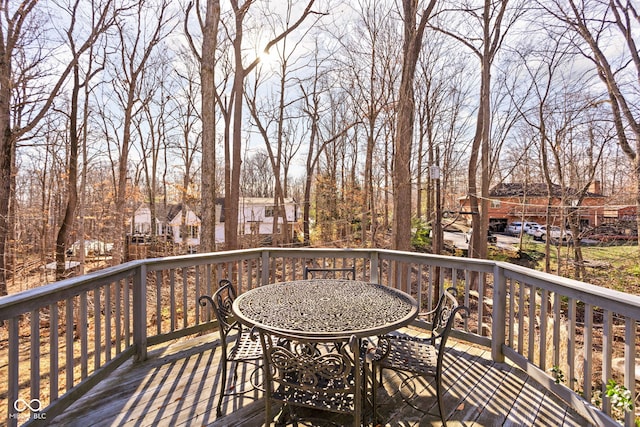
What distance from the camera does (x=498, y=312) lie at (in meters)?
2.90

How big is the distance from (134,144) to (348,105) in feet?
35.4

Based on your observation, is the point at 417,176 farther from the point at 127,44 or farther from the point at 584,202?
the point at 127,44

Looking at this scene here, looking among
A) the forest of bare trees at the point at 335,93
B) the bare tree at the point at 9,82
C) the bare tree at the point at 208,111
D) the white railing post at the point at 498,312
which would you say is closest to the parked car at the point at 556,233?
the forest of bare trees at the point at 335,93

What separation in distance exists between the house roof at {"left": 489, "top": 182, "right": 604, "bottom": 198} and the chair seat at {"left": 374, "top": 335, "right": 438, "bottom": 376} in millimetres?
9426

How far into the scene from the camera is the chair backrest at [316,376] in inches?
63.2

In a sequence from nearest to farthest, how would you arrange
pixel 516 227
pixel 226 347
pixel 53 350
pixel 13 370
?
1. pixel 13 370
2. pixel 53 350
3. pixel 226 347
4. pixel 516 227

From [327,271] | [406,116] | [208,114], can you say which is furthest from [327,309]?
[406,116]

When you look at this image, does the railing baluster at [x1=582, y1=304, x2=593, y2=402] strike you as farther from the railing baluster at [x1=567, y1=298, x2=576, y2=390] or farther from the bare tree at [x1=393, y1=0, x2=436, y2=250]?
the bare tree at [x1=393, y1=0, x2=436, y2=250]

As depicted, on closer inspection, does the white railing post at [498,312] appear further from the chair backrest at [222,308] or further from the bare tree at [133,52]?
the bare tree at [133,52]

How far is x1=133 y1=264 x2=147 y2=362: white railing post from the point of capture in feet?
9.54

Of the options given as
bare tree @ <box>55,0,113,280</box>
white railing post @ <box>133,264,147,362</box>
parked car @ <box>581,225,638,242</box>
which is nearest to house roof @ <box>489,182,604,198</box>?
parked car @ <box>581,225,638,242</box>


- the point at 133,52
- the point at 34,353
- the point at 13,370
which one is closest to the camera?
the point at 13,370

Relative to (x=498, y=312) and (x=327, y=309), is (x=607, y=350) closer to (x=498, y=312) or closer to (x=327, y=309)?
(x=498, y=312)

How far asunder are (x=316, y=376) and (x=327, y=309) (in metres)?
0.56
